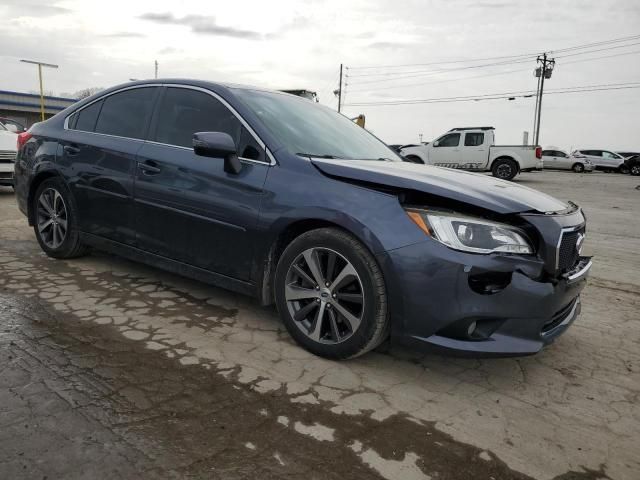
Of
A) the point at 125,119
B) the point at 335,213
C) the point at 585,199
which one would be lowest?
the point at 585,199

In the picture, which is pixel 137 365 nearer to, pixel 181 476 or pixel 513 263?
pixel 181 476

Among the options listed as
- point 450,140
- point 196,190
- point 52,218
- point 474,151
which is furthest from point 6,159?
point 474,151

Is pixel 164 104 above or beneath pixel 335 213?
above

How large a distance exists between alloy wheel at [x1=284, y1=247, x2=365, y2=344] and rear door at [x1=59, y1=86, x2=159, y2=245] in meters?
1.60

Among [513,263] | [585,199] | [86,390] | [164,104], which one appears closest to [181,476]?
[86,390]

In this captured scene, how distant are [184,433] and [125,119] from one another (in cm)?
287

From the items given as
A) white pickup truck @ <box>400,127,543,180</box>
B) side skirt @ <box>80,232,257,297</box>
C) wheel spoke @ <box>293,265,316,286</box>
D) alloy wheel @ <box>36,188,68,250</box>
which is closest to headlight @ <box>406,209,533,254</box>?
wheel spoke @ <box>293,265,316,286</box>

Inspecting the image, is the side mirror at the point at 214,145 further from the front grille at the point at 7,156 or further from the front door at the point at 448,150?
the front door at the point at 448,150

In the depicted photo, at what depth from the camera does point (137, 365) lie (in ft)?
9.32

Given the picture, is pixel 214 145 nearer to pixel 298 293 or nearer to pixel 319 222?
pixel 319 222

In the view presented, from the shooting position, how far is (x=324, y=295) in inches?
118

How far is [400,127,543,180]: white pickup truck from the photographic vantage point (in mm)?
20141

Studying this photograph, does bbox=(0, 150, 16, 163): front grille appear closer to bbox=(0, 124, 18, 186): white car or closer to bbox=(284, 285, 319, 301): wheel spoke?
bbox=(0, 124, 18, 186): white car

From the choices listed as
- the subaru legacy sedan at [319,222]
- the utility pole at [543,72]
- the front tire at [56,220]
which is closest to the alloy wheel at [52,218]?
the front tire at [56,220]
